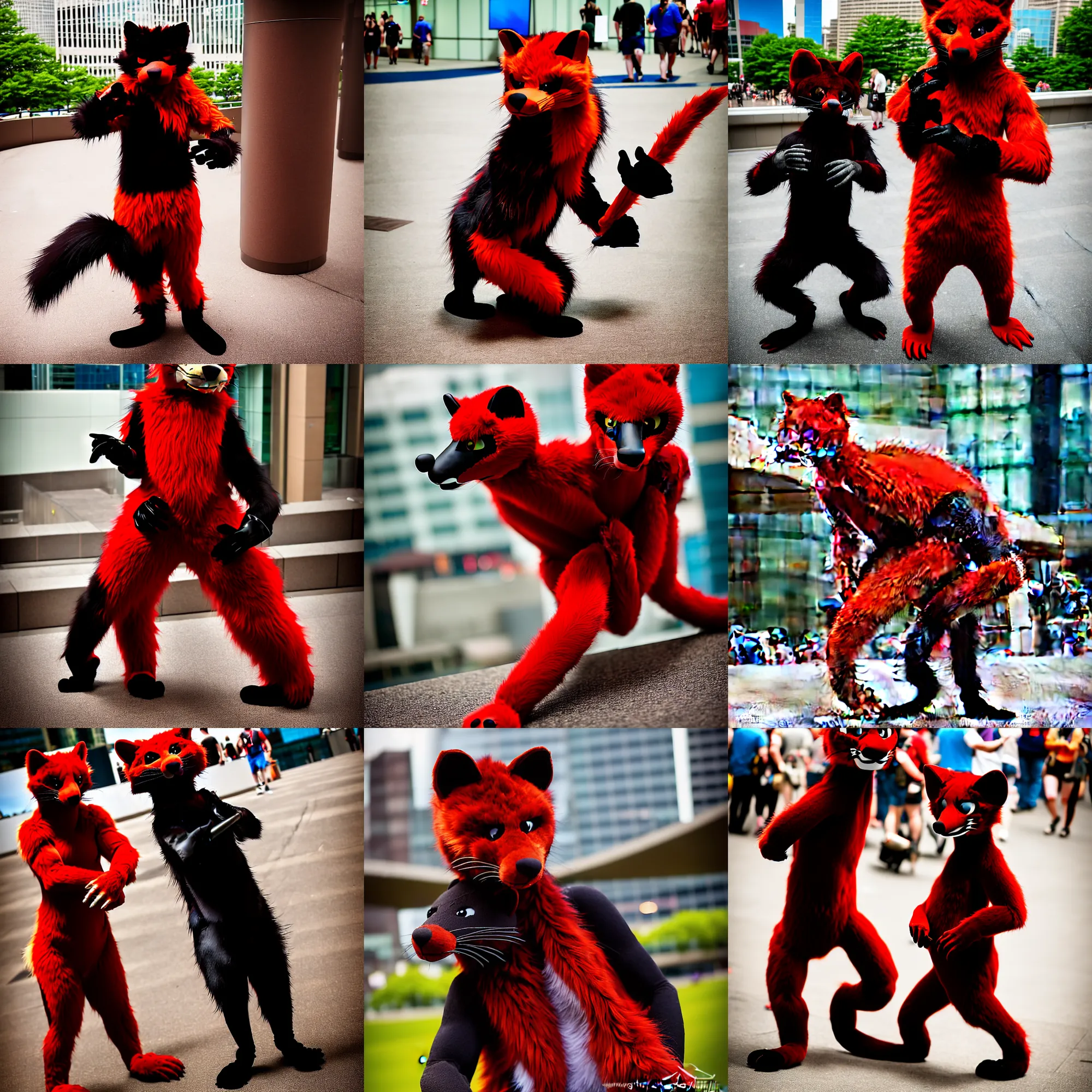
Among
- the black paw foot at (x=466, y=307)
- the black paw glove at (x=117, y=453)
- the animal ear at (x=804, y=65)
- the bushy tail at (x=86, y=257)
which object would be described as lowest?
the black paw glove at (x=117, y=453)

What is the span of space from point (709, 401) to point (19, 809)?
68.5 inches

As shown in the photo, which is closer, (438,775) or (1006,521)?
(438,775)

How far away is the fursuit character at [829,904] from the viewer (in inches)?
115

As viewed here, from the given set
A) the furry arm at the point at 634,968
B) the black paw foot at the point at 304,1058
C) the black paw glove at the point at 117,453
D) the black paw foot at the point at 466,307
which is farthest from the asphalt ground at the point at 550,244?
the black paw foot at the point at 304,1058

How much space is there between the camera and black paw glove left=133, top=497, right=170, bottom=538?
280 cm

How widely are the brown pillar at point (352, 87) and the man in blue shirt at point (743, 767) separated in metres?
1.53

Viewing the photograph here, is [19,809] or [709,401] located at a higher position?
[709,401]

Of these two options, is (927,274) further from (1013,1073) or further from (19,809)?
(19,809)

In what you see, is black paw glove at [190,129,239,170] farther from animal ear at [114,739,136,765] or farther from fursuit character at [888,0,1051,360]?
fursuit character at [888,0,1051,360]

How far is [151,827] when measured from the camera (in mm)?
2930

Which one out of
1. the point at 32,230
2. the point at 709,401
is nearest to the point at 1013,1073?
the point at 709,401

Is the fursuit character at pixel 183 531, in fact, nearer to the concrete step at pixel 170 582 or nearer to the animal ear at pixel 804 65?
the concrete step at pixel 170 582

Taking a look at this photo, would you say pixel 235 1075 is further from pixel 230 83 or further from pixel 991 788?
pixel 230 83

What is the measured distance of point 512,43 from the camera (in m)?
2.73
